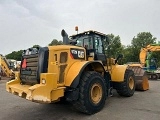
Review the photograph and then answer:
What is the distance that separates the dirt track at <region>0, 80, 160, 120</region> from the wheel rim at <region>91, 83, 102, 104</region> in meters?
0.39

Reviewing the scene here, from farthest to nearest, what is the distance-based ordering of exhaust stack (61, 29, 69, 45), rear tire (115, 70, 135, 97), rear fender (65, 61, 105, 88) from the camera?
rear tire (115, 70, 135, 97) < exhaust stack (61, 29, 69, 45) < rear fender (65, 61, 105, 88)

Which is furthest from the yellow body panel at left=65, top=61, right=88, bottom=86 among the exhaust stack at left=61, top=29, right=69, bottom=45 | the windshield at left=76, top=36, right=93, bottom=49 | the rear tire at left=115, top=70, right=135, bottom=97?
the rear tire at left=115, top=70, right=135, bottom=97

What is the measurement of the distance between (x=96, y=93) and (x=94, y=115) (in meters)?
0.74

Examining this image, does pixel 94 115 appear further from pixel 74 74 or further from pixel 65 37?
pixel 65 37

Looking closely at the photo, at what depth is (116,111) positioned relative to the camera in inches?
243

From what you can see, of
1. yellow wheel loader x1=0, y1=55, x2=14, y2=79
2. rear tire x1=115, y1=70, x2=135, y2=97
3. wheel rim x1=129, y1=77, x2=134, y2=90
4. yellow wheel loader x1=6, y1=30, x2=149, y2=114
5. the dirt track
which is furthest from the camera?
yellow wheel loader x1=0, y1=55, x2=14, y2=79

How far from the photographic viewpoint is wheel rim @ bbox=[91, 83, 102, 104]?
19.9 feet

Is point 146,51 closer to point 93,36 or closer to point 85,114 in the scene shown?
point 93,36

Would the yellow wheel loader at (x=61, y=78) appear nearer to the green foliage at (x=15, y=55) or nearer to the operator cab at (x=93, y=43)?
the operator cab at (x=93, y=43)

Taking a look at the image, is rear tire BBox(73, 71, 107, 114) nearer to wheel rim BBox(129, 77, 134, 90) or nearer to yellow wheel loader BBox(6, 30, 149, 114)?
yellow wheel loader BBox(6, 30, 149, 114)

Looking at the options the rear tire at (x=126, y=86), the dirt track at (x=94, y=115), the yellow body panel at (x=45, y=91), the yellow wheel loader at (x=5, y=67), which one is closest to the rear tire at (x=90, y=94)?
the dirt track at (x=94, y=115)

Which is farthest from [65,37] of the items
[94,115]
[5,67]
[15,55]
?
[15,55]

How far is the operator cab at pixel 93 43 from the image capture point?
6.97 m

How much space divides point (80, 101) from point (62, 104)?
1.85 meters
